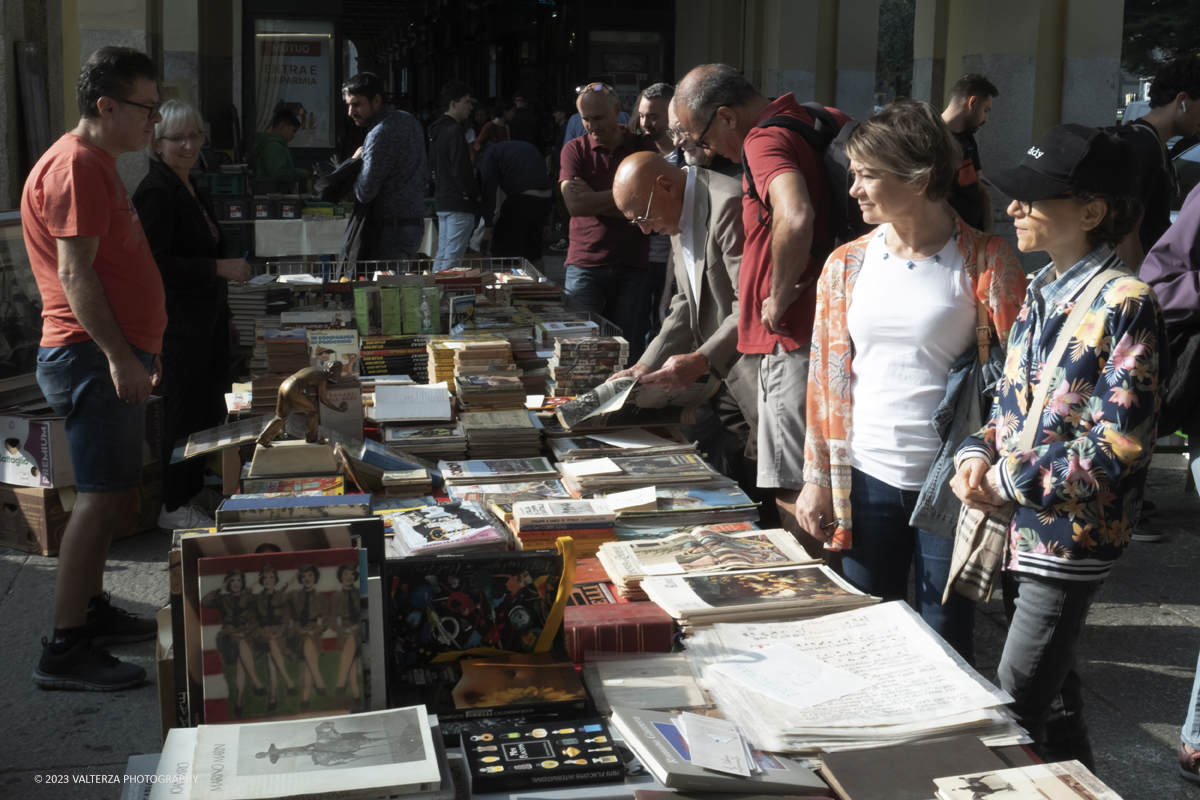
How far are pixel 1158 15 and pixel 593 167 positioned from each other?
94.9 feet

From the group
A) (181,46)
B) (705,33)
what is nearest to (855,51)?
(705,33)

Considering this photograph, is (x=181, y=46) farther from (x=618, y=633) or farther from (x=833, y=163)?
Answer: (x=618, y=633)

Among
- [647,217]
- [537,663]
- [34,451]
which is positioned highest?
[647,217]

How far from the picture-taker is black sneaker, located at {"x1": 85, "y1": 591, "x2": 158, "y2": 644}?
11.9 ft

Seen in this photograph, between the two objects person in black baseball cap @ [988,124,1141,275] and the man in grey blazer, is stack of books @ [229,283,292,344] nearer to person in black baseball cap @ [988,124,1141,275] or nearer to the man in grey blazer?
the man in grey blazer

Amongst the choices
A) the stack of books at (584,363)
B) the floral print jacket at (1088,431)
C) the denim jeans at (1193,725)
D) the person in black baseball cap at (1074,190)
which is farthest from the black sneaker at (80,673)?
the denim jeans at (1193,725)

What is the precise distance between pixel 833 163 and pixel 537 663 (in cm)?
189

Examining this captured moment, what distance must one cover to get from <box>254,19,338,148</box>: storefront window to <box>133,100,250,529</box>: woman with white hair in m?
9.00

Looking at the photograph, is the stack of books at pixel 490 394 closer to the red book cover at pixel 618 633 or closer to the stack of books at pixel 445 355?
the stack of books at pixel 445 355

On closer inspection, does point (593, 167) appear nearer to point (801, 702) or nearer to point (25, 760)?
point (25, 760)

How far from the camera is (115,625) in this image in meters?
3.69

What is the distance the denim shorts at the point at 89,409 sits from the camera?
10.8 feet

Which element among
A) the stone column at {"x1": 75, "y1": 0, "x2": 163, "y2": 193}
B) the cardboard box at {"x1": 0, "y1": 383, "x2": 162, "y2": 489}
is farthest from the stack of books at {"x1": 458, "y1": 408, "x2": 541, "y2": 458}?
the stone column at {"x1": 75, "y1": 0, "x2": 163, "y2": 193}

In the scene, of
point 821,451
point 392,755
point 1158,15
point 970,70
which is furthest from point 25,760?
point 1158,15
